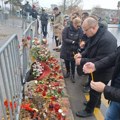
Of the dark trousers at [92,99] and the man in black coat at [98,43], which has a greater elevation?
the man in black coat at [98,43]

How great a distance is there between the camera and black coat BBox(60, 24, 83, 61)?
19.8 feet

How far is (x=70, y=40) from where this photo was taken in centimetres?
603

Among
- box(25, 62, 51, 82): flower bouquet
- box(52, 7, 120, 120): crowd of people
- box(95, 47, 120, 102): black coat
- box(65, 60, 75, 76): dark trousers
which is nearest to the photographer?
box(95, 47, 120, 102): black coat

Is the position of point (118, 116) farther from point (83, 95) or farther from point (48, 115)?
point (83, 95)

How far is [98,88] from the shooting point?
98.0 inches

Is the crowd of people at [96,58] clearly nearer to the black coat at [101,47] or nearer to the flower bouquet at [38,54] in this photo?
the black coat at [101,47]

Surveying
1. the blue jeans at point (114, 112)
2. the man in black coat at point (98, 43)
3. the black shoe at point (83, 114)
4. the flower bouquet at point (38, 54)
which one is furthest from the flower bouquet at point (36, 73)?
the blue jeans at point (114, 112)

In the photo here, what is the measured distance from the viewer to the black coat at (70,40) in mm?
6023

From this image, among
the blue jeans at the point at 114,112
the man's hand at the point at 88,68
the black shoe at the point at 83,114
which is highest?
the man's hand at the point at 88,68

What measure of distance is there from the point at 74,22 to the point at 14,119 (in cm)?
338

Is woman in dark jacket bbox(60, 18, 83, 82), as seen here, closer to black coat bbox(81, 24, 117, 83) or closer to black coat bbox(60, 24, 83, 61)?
black coat bbox(60, 24, 83, 61)

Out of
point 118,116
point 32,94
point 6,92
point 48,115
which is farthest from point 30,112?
point 118,116

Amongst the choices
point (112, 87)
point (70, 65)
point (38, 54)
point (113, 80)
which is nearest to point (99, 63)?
point (113, 80)

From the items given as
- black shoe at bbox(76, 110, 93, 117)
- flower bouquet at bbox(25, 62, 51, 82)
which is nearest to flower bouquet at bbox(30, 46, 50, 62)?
flower bouquet at bbox(25, 62, 51, 82)
